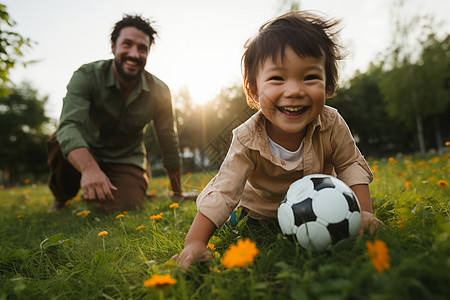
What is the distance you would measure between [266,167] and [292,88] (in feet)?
1.95

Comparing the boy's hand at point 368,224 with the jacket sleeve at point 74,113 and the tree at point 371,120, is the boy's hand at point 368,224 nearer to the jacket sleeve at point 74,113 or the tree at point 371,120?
the jacket sleeve at point 74,113

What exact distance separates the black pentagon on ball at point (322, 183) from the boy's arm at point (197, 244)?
2.06 ft

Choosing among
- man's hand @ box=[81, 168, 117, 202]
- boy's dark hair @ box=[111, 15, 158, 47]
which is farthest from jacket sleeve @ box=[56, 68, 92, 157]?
boy's dark hair @ box=[111, 15, 158, 47]

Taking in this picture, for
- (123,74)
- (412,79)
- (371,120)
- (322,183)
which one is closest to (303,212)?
(322,183)

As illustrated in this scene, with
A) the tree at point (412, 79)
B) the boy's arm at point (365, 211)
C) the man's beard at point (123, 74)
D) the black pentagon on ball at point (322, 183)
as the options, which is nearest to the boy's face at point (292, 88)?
the black pentagon on ball at point (322, 183)

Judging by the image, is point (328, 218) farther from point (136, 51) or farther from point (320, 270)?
point (136, 51)

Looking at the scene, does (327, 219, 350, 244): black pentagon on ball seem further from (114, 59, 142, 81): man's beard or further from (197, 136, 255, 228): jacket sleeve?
(114, 59, 142, 81): man's beard

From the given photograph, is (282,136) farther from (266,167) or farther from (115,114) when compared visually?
(115,114)

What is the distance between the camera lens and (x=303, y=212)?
1.57 m

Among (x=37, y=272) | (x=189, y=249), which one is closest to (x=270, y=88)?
(x=189, y=249)

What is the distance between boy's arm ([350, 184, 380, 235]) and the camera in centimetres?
163

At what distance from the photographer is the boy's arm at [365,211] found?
1634 mm

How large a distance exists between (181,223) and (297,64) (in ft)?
5.28

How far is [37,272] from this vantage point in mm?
1843
